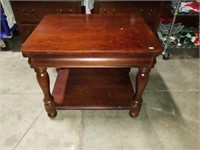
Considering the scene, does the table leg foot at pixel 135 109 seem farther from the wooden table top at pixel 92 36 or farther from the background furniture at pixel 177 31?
the background furniture at pixel 177 31

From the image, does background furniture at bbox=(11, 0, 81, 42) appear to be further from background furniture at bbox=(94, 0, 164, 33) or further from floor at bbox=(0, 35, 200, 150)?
floor at bbox=(0, 35, 200, 150)

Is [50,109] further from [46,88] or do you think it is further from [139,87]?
[139,87]

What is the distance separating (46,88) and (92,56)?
0.40m

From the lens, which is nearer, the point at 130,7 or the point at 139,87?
the point at 139,87

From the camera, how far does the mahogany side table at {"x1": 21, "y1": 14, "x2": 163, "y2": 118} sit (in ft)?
3.41

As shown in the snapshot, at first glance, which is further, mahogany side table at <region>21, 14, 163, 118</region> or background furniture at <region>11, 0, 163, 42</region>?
background furniture at <region>11, 0, 163, 42</region>

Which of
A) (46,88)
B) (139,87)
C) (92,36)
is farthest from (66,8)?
(139,87)

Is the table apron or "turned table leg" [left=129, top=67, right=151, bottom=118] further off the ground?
the table apron

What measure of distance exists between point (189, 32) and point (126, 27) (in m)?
1.33

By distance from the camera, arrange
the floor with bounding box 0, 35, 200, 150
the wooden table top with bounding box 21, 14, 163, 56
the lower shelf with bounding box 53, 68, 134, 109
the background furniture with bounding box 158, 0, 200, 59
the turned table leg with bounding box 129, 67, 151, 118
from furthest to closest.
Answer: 1. the background furniture with bounding box 158, 0, 200, 59
2. the lower shelf with bounding box 53, 68, 134, 109
3. the floor with bounding box 0, 35, 200, 150
4. the turned table leg with bounding box 129, 67, 151, 118
5. the wooden table top with bounding box 21, 14, 163, 56

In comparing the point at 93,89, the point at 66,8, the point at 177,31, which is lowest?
the point at 93,89

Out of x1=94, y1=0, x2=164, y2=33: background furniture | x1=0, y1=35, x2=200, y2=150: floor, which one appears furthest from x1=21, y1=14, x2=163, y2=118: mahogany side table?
x1=94, y1=0, x2=164, y2=33: background furniture

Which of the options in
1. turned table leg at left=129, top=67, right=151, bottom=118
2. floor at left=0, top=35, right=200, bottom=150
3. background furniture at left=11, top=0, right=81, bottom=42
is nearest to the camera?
turned table leg at left=129, top=67, right=151, bottom=118

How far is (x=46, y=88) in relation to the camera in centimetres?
122
